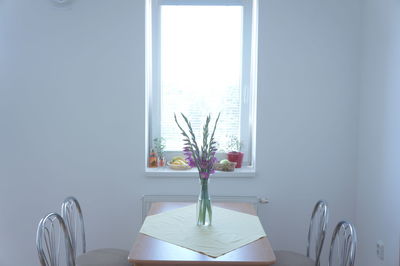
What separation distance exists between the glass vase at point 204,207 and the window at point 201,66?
0.89 m

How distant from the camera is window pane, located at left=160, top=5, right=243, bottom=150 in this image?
8.95 ft

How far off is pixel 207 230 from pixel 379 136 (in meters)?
1.23

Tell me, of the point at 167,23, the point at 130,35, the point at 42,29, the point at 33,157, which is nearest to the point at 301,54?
the point at 167,23

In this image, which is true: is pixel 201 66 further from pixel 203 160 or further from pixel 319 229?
pixel 319 229

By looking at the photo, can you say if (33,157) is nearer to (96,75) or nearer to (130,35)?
(96,75)

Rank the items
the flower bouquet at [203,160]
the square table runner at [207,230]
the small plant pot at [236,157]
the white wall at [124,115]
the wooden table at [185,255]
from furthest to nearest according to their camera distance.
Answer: the small plant pot at [236,157] → the white wall at [124,115] → the flower bouquet at [203,160] → the square table runner at [207,230] → the wooden table at [185,255]

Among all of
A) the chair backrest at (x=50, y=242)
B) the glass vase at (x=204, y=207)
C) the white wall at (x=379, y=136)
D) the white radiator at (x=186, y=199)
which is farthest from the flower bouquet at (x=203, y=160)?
the white wall at (x=379, y=136)

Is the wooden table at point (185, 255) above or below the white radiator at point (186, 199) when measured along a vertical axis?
below

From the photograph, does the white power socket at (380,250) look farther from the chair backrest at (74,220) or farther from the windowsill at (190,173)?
the chair backrest at (74,220)

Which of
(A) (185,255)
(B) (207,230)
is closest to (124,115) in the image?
(B) (207,230)

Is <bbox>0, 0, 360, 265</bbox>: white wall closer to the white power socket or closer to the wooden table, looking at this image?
the white power socket

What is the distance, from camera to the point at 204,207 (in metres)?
1.95

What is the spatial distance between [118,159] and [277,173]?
1144 millimetres

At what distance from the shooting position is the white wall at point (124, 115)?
251cm
